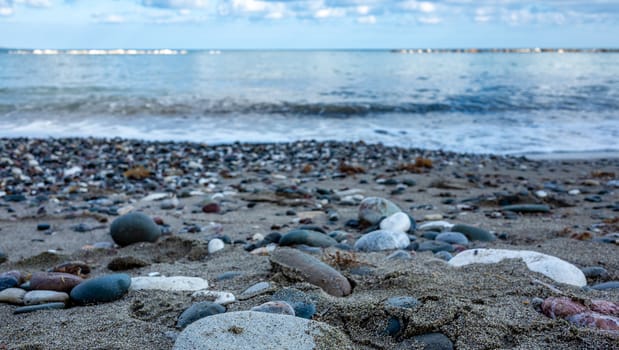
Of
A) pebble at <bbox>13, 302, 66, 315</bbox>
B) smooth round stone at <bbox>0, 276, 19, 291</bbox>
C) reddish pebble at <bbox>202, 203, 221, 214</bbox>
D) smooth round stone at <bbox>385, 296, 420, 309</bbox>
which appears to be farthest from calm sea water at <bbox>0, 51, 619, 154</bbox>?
pebble at <bbox>13, 302, 66, 315</bbox>

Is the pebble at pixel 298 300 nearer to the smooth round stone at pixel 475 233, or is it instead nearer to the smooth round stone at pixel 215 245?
the smooth round stone at pixel 215 245

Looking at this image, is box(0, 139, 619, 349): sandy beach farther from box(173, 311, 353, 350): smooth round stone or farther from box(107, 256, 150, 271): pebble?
box(173, 311, 353, 350): smooth round stone

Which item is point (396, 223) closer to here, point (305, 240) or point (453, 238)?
point (453, 238)

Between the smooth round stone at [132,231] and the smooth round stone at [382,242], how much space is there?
1579 millimetres

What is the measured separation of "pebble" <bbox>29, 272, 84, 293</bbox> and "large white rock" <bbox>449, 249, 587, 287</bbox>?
6.88 ft

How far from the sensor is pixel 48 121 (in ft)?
47.1

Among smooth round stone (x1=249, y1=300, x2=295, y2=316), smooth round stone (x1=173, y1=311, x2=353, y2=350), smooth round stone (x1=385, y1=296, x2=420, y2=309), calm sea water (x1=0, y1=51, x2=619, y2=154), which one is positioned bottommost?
calm sea water (x1=0, y1=51, x2=619, y2=154)

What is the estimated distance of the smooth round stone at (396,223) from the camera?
400 centimetres

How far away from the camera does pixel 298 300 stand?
7.39 feet

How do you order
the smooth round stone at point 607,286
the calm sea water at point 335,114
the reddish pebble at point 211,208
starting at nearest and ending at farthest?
the smooth round stone at point 607,286 → the reddish pebble at point 211,208 → the calm sea water at point 335,114

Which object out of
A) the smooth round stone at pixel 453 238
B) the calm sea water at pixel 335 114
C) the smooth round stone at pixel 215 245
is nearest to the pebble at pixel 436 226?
the smooth round stone at pixel 453 238

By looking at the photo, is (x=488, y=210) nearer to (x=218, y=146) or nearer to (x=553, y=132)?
(x=218, y=146)

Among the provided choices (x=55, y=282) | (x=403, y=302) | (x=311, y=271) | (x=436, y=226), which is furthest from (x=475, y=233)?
(x=55, y=282)

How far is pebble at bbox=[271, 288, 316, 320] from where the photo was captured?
2.13m
